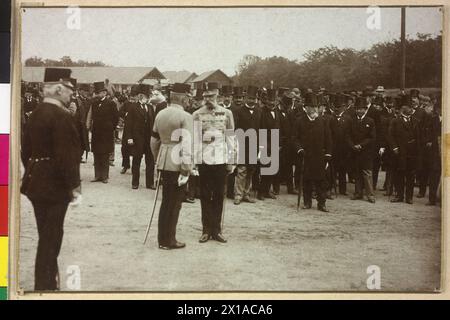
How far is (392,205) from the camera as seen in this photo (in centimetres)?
478

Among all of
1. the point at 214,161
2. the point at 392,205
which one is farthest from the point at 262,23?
the point at 392,205


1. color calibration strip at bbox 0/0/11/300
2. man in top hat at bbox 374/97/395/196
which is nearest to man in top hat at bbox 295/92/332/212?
man in top hat at bbox 374/97/395/196

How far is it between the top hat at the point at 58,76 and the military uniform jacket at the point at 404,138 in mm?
2870

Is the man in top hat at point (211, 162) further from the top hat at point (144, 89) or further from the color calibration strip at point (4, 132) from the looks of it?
the color calibration strip at point (4, 132)

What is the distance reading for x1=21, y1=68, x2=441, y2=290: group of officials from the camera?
4465 millimetres

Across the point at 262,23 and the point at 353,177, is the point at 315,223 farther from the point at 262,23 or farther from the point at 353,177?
the point at 262,23

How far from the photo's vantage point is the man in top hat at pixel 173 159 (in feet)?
14.7

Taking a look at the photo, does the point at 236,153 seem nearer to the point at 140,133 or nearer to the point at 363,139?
the point at 140,133

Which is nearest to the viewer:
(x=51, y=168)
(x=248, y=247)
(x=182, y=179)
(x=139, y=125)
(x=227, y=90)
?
(x=51, y=168)

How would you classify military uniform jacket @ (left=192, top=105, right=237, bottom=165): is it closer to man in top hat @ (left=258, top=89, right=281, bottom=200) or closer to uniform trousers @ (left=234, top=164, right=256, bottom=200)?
uniform trousers @ (left=234, top=164, right=256, bottom=200)

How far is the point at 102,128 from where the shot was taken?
16.0 feet

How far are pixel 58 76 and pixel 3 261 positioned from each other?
1.63 m

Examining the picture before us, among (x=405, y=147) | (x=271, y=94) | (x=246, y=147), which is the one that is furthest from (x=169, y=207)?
(x=405, y=147)

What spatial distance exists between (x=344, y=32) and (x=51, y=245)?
305 cm
